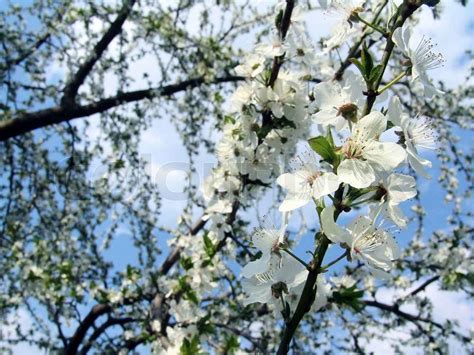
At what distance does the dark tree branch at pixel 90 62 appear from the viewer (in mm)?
4886

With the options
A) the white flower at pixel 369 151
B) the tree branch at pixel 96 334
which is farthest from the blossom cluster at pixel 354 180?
the tree branch at pixel 96 334

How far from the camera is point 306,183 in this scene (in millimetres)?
1052

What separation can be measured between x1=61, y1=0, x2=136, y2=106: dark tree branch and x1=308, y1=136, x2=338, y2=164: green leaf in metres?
4.19

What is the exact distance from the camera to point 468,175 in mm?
4832

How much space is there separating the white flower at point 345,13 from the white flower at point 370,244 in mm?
613

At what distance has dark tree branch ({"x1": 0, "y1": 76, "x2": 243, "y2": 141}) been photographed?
4.42 meters

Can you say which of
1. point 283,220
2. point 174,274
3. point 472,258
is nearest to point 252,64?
point 283,220

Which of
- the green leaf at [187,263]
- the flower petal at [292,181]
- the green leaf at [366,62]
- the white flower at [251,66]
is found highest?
the white flower at [251,66]

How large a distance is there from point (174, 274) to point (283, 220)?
3.31 meters

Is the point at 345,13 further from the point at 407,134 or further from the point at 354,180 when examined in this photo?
the point at 354,180

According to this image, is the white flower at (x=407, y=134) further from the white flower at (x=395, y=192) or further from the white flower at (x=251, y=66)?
the white flower at (x=251, y=66)

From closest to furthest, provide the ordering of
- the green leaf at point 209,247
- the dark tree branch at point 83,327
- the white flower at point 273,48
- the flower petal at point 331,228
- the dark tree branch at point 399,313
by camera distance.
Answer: the flower petal at point 331,228 → the white flower at point 273,48 → the green leaf at point 209,247 → the dark tree branch at point 399,313 → the dark tree branch at point 83,327

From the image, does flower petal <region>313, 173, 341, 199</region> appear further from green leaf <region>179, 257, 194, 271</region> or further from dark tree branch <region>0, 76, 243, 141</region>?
dark tree branch <region>0, 76, 243, 141</region>

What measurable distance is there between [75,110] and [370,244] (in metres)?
4.22
